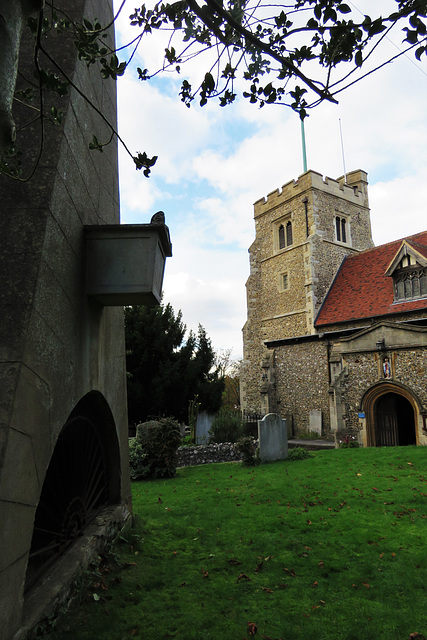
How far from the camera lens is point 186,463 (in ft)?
41.5

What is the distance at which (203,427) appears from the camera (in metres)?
17.1

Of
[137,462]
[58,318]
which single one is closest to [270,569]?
[58,318]

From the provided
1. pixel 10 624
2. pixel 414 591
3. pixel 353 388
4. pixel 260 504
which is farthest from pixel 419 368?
pixel 10 624

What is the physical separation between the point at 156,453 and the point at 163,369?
8.15m

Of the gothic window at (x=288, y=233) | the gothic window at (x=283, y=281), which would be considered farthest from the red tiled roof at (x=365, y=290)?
the gothic window at (x=288, y=233)

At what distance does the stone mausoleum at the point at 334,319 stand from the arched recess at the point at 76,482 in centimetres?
1116

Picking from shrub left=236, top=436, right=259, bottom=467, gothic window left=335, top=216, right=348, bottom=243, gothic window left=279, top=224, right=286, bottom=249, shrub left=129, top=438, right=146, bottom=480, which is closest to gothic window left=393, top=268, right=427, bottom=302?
gothic window left=335, top=216, right=348, bottom=243

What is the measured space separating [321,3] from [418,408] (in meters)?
12.6

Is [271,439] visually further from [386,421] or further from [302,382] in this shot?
[302,382]

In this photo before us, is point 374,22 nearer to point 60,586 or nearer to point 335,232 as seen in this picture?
point 60,586

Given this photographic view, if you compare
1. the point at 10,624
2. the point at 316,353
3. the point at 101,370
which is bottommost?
the point at 10,624

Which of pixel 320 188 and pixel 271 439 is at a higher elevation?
pixel 320 188

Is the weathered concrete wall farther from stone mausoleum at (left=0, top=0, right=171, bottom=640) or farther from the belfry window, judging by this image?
the belfry window

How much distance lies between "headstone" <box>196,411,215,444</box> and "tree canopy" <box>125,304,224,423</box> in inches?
16.6
